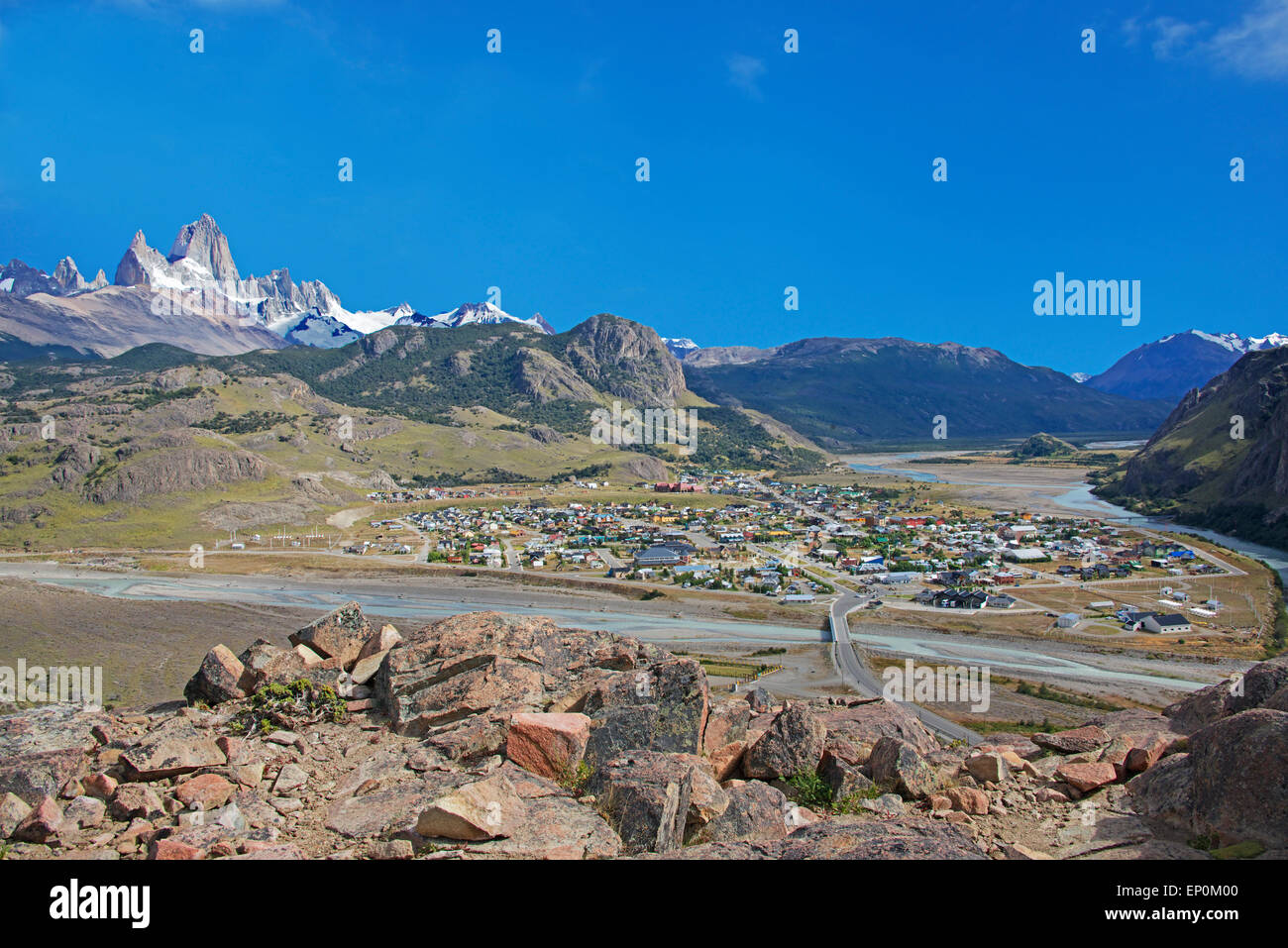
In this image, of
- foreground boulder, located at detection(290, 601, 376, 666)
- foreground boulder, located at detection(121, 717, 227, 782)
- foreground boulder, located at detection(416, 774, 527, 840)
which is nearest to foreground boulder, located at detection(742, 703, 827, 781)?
foreground boulder, located at detection(416, 774, 527, 840)

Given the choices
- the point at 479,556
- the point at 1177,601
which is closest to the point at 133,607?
the point at 479,556

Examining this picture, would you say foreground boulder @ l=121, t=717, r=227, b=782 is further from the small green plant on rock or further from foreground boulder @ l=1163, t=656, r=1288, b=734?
foreground boulder @ l=1163, t=656, r=1288, b=734

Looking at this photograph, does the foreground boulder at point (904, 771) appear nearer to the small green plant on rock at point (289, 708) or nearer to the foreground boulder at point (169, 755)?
the small green plant on rock at point (289, 708)

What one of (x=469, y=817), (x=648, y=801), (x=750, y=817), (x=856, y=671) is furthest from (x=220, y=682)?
(x=856, y=671)

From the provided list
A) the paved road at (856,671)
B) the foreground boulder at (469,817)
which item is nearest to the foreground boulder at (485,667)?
the foreground boulder at (469,817)

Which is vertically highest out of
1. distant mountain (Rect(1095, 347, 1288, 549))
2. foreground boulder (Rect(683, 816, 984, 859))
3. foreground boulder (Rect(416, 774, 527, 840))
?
distant mountain (Rect(1095, 347, 1288, 549))
